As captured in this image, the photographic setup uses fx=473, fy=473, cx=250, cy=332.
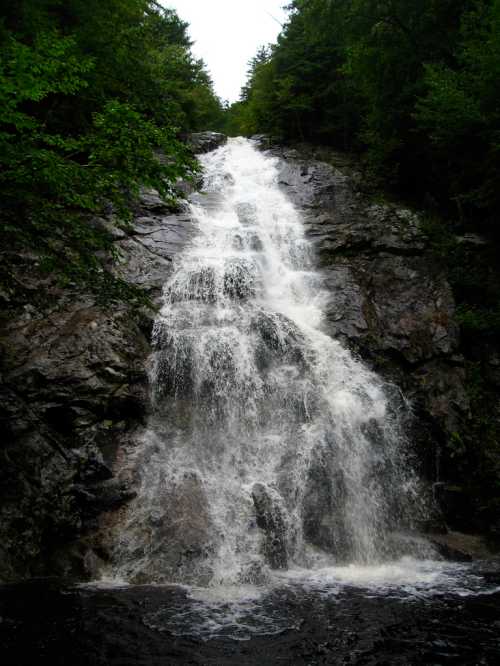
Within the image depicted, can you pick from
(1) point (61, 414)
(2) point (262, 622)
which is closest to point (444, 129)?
(1) point (61, 414)

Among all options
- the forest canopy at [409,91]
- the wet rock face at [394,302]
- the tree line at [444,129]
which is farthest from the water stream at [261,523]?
the forest canopy at [409,91]

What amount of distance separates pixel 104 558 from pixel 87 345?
12.1 feet

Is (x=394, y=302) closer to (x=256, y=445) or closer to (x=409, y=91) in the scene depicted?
(x=256, y=445)

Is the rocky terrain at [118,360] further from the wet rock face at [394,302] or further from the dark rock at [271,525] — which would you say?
the dark rock at [271,525]

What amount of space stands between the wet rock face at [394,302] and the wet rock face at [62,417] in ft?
15.8

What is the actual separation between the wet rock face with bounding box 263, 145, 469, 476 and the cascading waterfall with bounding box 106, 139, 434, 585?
0.49m

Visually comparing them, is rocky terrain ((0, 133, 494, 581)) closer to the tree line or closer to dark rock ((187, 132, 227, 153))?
the tree line

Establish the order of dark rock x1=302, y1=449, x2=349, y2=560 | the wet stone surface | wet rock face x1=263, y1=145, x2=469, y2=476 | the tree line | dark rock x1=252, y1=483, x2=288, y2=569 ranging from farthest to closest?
1. the tree line
2. wet rock face x1=263, y1=145, x2=469, y2=476
3. dark rock x1=302, y1=449, x2=349, y2=560
4. dark rock x1=252, y1=483, x2=288, y2=569
5. the wet stone surface

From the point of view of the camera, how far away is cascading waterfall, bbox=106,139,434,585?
689 centimetres

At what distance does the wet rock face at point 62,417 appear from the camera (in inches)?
264

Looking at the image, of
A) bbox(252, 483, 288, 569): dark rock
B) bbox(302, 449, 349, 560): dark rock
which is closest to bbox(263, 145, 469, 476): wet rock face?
bbox(302, 449, 349, 560): dark rock

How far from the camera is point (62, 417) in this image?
7.84 metres

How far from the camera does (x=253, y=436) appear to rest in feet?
28.1

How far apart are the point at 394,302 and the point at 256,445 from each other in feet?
17.1
